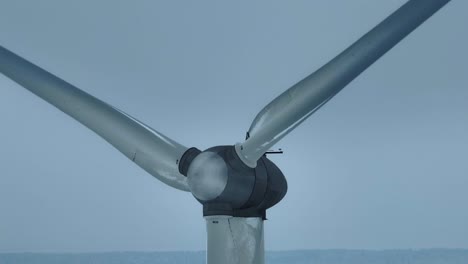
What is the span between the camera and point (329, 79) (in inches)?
55.5

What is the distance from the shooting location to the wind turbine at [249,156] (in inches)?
54.6

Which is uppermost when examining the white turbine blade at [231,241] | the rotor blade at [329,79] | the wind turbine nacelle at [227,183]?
the rotor blade at [329,79]

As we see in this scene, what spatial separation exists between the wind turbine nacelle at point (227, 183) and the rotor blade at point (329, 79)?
37mm

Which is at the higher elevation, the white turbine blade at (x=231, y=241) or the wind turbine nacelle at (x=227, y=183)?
the wind turbine nacelle at (x=227, y=183)

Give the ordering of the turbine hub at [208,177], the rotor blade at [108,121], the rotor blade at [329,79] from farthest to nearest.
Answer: the rotor blade at [108,121], the turbine hub at [208,177], the rotor blade at [329,79]

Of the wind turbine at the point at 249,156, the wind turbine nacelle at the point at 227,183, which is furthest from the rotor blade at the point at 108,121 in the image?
the wind turbine nacelle at the point at 227,183

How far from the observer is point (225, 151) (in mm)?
1511

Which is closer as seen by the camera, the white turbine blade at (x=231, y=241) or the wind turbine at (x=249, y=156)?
the wind turbine at (x=249, y=156)

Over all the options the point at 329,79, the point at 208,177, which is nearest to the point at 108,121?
the point at 208,177

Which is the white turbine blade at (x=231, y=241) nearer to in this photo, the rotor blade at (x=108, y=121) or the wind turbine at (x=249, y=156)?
the wind turbine at (x=249, y=156)

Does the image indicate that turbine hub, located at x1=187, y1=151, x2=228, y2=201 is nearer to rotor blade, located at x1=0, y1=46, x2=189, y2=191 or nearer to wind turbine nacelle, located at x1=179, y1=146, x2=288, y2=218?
wind turbine nacelle, located at x1=179, y1=146, x2=288, y2=218

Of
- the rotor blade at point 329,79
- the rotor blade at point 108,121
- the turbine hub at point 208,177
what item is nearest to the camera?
the rotor blade at point 329,79

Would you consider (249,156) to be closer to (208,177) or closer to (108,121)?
(208,177)

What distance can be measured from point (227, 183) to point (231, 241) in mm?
145
